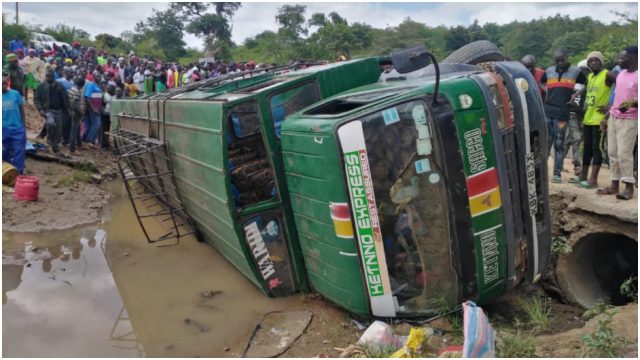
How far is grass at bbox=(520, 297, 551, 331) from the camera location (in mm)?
3961

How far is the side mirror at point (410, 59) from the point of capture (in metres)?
3.59

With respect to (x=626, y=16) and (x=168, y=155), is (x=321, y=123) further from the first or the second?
(x=626, y=16)

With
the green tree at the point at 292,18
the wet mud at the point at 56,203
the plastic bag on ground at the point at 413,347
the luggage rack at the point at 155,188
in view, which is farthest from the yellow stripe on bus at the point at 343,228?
the green tree at the point at 292,18

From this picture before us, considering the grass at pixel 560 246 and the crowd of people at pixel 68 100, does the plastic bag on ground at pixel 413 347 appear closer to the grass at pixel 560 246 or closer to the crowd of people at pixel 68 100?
the grass at pixel 560 246

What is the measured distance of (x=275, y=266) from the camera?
4461mm

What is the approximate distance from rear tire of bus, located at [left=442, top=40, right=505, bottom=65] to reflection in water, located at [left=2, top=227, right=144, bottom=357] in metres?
3.62

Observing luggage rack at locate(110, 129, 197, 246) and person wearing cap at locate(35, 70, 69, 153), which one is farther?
person wearing cap at locate(35, 70, 69, 153)

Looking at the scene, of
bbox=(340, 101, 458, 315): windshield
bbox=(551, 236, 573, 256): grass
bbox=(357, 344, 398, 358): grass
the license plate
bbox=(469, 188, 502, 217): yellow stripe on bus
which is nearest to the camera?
bbox=(357, 344, 398, 358): grass

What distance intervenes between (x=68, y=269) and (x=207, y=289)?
5.36 ft

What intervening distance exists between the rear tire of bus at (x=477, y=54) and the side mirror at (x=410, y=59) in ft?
4.84

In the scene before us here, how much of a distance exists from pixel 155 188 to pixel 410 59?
519 centimetres

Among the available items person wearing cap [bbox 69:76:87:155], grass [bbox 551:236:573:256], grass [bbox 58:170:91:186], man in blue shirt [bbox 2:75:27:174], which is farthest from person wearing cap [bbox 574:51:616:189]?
person wearing cap [bbox 69:76:87:155]

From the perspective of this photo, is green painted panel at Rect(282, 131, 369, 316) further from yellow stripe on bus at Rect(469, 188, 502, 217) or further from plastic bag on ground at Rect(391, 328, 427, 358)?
yellow stripe on bus at Rect(469, 188, 502, 217)

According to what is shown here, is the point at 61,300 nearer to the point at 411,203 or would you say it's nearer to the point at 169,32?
the point at 411,203
